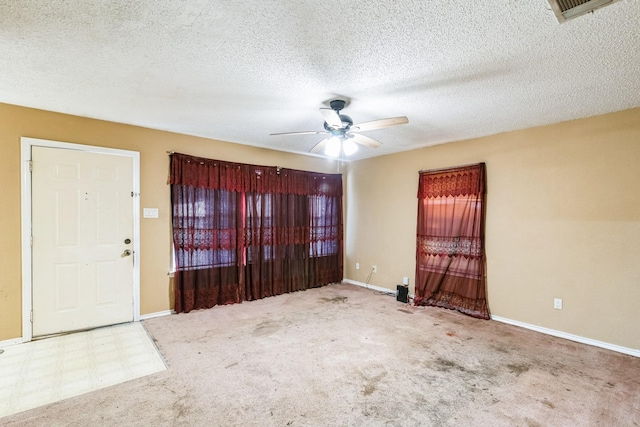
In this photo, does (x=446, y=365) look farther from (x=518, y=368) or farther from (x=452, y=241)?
(x=452, y=241)

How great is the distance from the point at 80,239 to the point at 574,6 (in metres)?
4.68

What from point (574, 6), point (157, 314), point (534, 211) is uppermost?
point (574, 6)

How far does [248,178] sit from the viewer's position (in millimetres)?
4668

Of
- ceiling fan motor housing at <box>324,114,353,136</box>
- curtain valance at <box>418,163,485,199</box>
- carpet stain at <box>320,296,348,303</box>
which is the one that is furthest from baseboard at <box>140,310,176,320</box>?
curtain valance at <box>418,163,485,199</box>

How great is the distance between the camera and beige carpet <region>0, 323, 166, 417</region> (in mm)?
2242

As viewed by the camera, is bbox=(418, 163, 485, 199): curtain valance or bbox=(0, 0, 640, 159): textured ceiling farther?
bbox=(418, 163, 485, 199): curtain valance

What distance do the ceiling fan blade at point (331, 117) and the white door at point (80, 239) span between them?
267cm

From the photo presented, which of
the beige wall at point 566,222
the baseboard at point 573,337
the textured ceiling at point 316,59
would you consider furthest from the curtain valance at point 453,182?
the baseboard at point 573,337

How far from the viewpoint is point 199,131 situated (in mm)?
4051

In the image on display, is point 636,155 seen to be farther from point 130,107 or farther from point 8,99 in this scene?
point 8,99

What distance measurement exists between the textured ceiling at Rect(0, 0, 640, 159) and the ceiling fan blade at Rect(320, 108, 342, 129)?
9.1 inches

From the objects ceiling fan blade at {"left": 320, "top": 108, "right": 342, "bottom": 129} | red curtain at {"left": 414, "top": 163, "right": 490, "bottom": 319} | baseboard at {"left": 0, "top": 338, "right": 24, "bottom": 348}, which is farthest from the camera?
red curtain at {"left": 414, "top": 163, "right": 490, "bottom": 319}

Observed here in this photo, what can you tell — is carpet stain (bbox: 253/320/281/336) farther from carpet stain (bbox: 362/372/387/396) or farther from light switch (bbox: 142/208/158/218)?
light switch (bbox: 142/208/158/218)

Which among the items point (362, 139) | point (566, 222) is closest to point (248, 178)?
point (362, 139)
